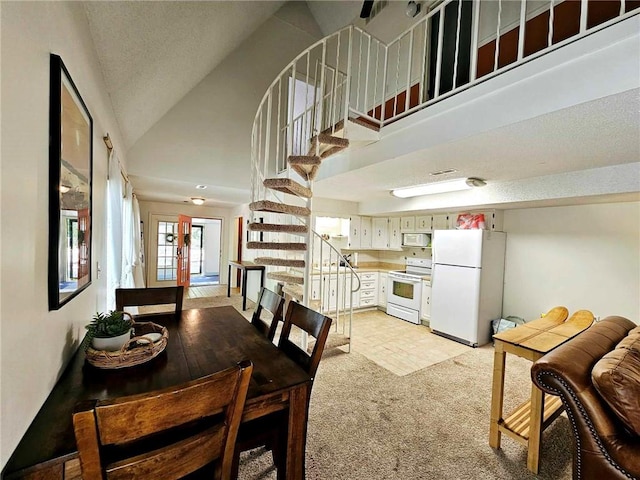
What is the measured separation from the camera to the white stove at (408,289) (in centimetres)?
465

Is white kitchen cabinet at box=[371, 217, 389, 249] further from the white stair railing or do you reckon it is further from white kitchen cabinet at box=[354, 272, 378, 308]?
the white stair railing

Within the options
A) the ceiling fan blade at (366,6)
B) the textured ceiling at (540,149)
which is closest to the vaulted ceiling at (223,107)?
the textured ceiling at (540,149)

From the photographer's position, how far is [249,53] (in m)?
4.39

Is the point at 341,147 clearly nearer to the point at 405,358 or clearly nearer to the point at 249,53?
the point at 405,358

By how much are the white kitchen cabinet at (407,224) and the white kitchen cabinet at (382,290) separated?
96cm

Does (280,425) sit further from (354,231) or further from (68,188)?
(354,231)

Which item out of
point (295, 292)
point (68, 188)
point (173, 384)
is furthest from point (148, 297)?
point (295, 292)

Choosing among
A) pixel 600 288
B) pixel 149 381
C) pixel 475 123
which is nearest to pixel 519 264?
pixel 600 288

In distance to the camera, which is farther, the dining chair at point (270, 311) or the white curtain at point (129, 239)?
the white curtain at point (129, 239)

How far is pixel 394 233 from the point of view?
18.2 feet

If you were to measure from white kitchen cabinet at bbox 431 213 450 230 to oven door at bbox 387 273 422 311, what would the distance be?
3.26 ft

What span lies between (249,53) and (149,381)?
4832 mm

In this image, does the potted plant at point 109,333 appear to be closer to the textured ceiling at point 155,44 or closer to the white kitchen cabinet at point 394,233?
the textured ceiling at point 155,44

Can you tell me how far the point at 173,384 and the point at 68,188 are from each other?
97cm
